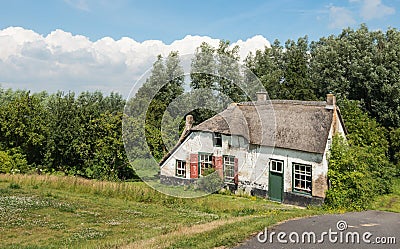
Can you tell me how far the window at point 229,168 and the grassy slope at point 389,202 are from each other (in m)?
8.45

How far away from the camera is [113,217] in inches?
665

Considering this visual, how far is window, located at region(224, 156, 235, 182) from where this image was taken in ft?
84.9

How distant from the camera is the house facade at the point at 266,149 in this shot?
2380 cm

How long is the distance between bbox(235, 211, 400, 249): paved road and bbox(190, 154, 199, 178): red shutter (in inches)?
423

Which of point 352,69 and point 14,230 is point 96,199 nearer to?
point 14,230

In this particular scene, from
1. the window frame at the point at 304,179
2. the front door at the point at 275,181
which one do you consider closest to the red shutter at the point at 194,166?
the front door at the point at 275,181

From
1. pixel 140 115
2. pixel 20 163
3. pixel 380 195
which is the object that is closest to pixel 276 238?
pixel 140 115

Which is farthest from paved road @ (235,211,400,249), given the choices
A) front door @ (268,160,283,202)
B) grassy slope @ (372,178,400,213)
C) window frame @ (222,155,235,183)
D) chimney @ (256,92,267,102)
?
chimney @ (256,92,267,102)

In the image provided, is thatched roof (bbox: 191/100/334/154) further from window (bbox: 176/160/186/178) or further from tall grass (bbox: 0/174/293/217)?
tall grass (bbox: 0/174/293/217)

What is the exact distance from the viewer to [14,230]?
544 inches

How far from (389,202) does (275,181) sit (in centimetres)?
760

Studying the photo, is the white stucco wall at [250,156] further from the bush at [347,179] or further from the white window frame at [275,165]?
the bush at [347,179]

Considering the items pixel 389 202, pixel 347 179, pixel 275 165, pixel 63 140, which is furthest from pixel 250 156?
pixel 63 140

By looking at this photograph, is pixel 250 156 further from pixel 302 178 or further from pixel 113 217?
pixel 113 217
